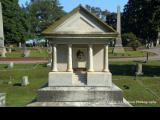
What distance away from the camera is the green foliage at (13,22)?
77.6 m

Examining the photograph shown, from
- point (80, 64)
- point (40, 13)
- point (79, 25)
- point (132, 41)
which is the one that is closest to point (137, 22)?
point (132, 41)

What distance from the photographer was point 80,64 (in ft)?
70.6

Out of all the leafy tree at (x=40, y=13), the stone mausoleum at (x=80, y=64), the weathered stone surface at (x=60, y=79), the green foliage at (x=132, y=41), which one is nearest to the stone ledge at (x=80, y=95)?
the stone mausoleum at (x=80, y=64)

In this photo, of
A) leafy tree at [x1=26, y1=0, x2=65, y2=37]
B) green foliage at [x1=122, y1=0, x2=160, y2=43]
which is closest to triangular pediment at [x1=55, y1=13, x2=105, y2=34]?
green foliage at [x1=122, y1=0, x2=160, y2=43]

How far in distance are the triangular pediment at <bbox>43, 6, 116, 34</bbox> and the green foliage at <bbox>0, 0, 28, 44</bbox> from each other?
58346mm

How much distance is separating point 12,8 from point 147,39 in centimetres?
3241

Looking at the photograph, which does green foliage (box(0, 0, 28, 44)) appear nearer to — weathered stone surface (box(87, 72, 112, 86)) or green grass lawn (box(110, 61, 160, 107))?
green grass lawn (box(110, 61, 160, 107))

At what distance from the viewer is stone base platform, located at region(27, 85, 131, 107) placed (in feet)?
61.0

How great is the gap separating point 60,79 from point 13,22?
59.6 m

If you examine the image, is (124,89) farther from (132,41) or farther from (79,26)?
(132,41)

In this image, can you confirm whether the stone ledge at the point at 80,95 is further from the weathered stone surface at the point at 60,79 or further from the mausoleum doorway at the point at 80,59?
the mausoleum doorway at the point at 80,59

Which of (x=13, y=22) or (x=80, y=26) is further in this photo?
(x=13, y=22)
